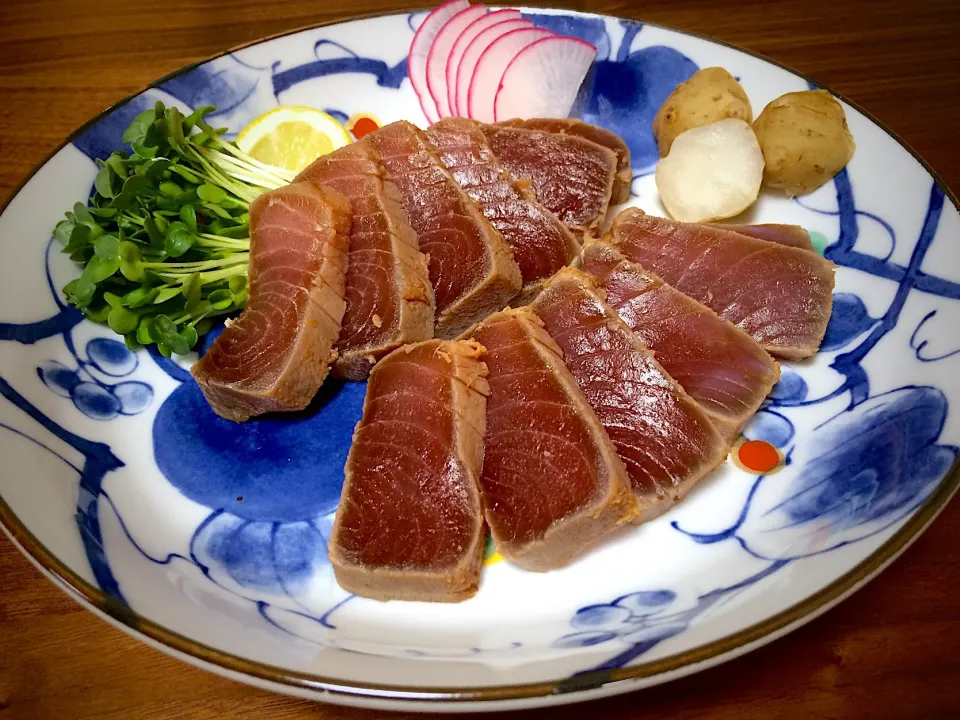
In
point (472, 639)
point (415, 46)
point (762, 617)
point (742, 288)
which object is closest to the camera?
point (762, 617)

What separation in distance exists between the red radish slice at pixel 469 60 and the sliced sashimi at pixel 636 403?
5.62ft

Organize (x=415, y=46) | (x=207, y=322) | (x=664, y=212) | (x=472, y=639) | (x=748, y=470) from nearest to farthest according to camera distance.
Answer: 1. (x=472, y=639)
2. (x=748, y=470)
3. (x=207, y=322)
4. (x=664, y=212)
5. (x=415, y=46)

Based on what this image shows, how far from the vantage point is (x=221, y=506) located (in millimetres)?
2912

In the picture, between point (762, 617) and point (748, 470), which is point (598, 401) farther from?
point (762, 617)

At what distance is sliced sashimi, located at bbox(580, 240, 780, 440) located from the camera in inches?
111

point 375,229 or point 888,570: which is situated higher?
point 375,229

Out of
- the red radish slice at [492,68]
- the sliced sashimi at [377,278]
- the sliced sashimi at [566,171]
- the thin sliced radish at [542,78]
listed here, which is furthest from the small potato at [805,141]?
the sliced sashimi at [377,278]

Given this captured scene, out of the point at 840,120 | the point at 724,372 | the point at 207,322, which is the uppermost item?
the point at 840,120

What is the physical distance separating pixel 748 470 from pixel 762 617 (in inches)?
31.2

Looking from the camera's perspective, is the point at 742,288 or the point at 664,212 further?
the point at 664,212

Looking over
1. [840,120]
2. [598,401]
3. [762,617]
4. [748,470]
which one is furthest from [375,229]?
[840,120]

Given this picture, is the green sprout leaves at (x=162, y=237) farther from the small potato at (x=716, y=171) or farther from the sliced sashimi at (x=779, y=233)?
the sliced sashimi at (x=779, y=233)

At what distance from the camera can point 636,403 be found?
2.72 meters

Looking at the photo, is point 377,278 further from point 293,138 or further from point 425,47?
point 425,47
